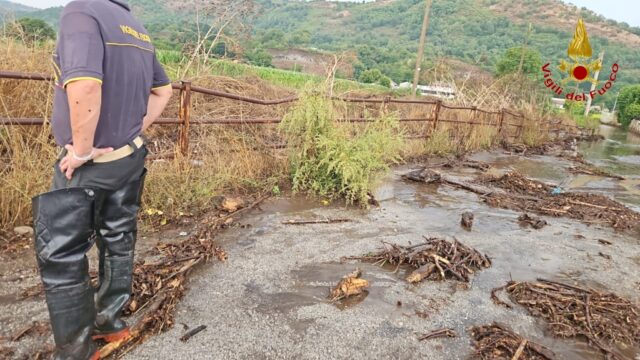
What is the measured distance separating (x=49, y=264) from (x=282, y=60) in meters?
41.5

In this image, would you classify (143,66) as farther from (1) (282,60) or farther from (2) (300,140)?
(1) (282,60)

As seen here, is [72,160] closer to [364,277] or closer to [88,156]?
[88,156]

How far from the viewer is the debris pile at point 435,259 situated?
3.21 metres

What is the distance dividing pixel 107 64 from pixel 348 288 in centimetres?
200

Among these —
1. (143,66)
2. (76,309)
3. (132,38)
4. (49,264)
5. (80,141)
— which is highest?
(132,38)

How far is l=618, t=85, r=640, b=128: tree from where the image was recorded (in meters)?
40.1

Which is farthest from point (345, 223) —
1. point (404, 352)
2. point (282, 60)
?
point (282, 60)

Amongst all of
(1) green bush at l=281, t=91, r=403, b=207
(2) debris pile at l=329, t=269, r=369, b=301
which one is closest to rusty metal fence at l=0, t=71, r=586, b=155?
(1) green bush at l=281, t=91, r=403, b=207

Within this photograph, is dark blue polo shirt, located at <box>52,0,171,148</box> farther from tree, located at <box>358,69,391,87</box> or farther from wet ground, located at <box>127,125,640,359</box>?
tree, located at <box>358,69,391,87</box>

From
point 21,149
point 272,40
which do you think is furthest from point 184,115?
point 272,40

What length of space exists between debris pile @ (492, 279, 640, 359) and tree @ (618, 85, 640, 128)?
46893 mm

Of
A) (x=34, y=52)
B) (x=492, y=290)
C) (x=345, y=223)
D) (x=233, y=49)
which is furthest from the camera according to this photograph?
(x=233, y=49)

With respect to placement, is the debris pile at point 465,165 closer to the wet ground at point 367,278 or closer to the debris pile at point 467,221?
the wet ground at point 367,278

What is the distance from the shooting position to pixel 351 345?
2.27 m
